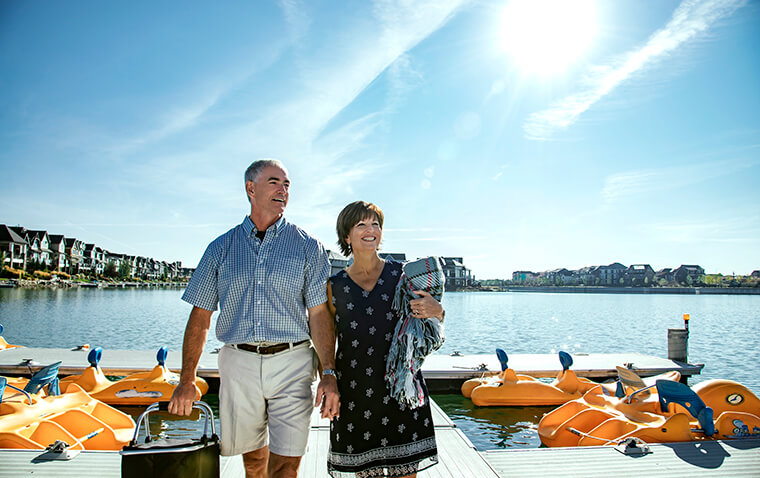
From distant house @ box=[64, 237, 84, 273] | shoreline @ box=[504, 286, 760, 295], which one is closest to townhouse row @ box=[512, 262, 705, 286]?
shoreline @ box=[504, 286, 760, 295]

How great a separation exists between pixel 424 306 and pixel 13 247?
3886 inches

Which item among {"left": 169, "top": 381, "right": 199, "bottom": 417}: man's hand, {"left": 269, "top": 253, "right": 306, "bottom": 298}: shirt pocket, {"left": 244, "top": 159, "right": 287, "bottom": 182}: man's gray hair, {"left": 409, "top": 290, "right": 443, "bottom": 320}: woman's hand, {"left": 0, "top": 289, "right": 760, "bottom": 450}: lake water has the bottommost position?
{"left": 0, "top": 289, "right": 760, "bottom": 450}: lake water

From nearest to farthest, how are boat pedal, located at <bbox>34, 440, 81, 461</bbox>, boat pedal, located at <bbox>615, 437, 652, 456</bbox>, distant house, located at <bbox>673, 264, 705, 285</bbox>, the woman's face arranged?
1. the woman's face
2. boat pedal, located at <bbox>34, 440, 81, 461</bbox>
3. boat pedal, located at <bbox>615, 437, 652, 456</bbox>
4. distant house, located at <bbox>673, 264, 705, 285</bbox>

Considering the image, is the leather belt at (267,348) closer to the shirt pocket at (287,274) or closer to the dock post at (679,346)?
the shirt pocket at (287,274)

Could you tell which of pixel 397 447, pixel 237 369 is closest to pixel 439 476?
pixel 397 447

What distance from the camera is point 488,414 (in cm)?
965

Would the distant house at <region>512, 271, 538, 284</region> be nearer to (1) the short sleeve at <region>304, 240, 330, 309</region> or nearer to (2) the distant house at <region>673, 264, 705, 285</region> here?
(2) the distant house at <region>673, 264, 705, 285</region>

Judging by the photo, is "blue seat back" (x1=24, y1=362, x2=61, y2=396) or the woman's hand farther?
"blue seat back" (x1=24, y1=362, x2=61, y2=396)

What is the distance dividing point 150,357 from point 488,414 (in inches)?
356

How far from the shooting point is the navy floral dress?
98.6 inches

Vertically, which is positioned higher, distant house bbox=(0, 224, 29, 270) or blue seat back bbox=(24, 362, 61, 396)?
distant house bbox=(0, 224, 29, 270)

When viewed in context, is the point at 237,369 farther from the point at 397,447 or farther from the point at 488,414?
the point at 488,414

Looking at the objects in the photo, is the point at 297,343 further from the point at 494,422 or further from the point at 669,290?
the point at 669,290

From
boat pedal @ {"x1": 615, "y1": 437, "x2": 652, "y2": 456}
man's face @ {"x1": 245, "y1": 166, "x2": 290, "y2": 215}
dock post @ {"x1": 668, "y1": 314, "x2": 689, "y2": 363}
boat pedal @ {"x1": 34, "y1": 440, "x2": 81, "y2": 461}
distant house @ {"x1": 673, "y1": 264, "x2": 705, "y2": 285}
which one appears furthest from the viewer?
distant house @ {"x1": 673, "y1": 264, "x2": 705, "y2": 285}
